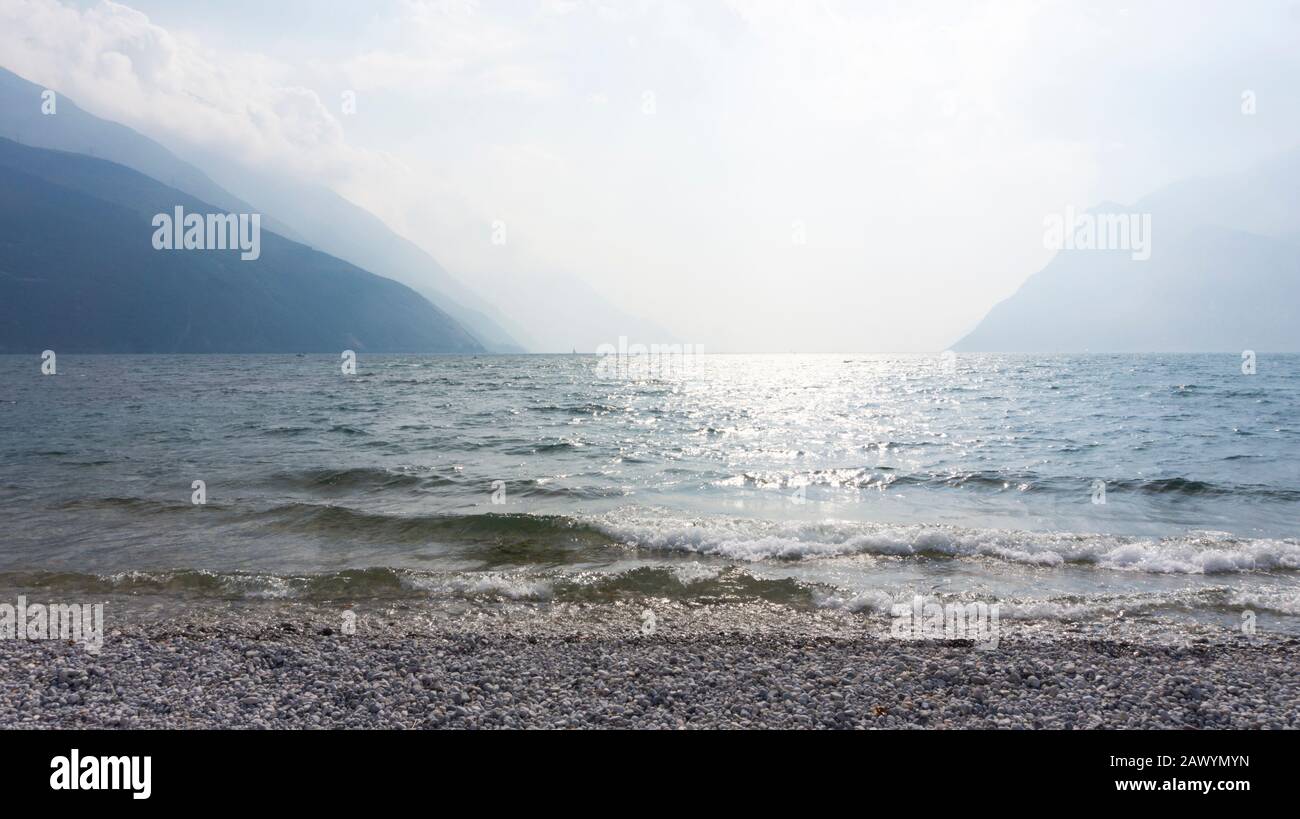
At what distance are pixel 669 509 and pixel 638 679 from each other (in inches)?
394

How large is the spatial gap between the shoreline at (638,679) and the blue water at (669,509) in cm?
210

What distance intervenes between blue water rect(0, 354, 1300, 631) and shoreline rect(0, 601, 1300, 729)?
210cm

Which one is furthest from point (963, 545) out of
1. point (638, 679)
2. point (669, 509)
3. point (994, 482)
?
point (638, 679)

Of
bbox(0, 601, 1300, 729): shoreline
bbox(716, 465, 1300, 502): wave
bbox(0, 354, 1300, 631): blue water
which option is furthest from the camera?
bbox(716, 465, 1300, 502): wave

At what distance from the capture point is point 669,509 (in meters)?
17.4

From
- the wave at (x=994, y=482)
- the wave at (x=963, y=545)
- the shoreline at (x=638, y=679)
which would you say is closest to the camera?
the shoreline at (x=638, y=679)

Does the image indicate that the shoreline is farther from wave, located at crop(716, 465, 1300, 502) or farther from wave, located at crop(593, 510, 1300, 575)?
wave, located at crop(716, 465, 1300, 502)

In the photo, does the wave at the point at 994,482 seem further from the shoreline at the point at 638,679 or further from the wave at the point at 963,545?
the shoreline at the point at 638,679

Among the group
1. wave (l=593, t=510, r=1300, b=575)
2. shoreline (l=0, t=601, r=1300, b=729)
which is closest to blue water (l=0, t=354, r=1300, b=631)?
wave (l=593, t=510, r=1300, b=575)

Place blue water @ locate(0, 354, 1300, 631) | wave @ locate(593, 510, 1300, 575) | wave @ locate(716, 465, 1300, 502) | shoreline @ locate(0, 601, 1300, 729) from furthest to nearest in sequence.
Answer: wave @ locate(716, 465, 1300, 502), wave @ locate(593, 510, 1300, 575), blue water @ locate(0, 354, 1300, 631), shoreline @ locate(0, 601, 1300, 729)

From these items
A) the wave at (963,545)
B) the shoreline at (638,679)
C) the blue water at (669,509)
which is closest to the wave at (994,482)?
the blue water at (669,509)

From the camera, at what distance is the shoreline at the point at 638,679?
6.56 meters

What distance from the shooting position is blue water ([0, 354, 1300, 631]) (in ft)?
39.1
